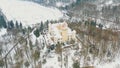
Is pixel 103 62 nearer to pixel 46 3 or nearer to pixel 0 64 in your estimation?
pixel 0 64

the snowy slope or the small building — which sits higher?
the snowy slope

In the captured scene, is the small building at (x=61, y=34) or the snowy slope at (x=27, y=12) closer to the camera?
the small building at (x=61, y=34)

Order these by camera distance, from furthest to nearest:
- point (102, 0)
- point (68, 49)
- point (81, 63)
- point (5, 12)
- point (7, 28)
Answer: point (102, 0), point (5, 12), point (7, 28), point (68, 49), point (81, 63)

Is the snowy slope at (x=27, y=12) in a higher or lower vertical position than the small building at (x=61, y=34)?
higher

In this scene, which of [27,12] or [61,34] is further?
[27,12]

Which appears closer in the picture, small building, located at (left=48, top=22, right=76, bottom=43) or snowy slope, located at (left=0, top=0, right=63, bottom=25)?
small building, located at (left=48, top=22, right=76, bottom=43)

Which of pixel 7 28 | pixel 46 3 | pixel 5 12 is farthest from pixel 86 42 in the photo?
pixel 46 3

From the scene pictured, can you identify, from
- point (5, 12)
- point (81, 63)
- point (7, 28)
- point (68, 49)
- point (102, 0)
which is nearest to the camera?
point (81, 63)

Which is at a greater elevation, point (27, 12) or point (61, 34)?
point (27, 12)
